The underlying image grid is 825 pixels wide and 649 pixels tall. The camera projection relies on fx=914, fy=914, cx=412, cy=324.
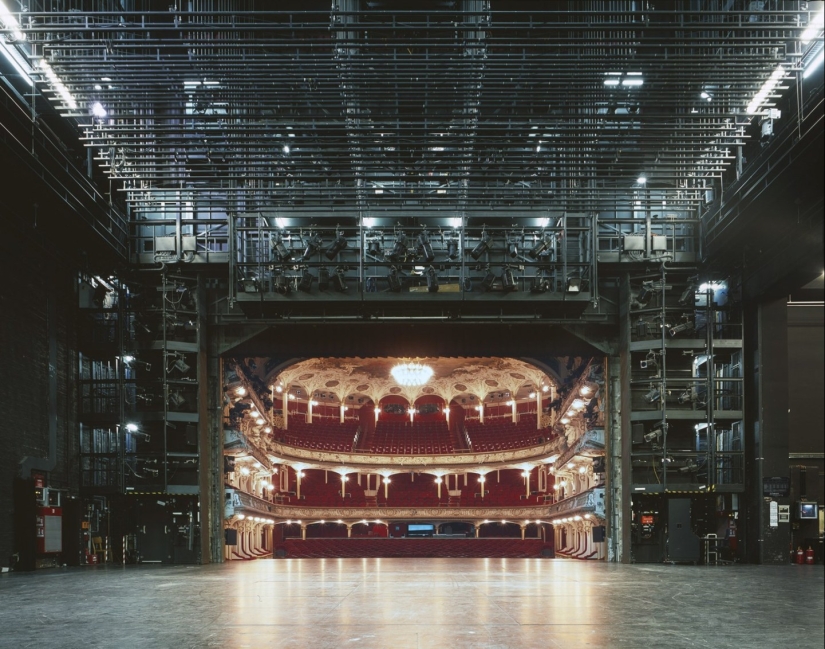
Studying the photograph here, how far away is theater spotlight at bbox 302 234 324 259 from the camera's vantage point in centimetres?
2520

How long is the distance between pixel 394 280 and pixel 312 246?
245cm

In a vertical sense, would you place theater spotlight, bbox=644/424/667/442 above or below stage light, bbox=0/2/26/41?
below

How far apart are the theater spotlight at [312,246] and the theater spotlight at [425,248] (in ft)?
9.18

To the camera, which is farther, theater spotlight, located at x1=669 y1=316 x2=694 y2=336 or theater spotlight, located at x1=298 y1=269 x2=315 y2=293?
theater spotlight, located at x1=669 y1=316 x2=694 y2=336

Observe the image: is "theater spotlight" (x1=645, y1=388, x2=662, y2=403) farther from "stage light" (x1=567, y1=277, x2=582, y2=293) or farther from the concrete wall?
the concrete wall

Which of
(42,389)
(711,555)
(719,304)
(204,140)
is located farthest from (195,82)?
(711,555)

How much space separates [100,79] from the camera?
1994 centimetres

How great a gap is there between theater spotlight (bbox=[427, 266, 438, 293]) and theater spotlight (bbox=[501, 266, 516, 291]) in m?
1.86

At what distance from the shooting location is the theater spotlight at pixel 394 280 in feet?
82.6

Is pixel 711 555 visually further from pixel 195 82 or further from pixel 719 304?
pixel 195 82

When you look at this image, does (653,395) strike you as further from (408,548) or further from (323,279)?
(408,548)

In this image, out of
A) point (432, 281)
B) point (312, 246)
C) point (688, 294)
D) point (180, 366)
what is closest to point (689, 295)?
point (688, 294)

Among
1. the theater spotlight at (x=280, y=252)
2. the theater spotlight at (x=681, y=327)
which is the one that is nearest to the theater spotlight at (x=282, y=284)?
the theater spotlight at (x=280, y=252)

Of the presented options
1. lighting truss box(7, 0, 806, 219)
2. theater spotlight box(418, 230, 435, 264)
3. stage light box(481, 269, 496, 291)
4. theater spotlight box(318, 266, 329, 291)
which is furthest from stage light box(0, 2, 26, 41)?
stage light box(481, 269, 496, 291)
